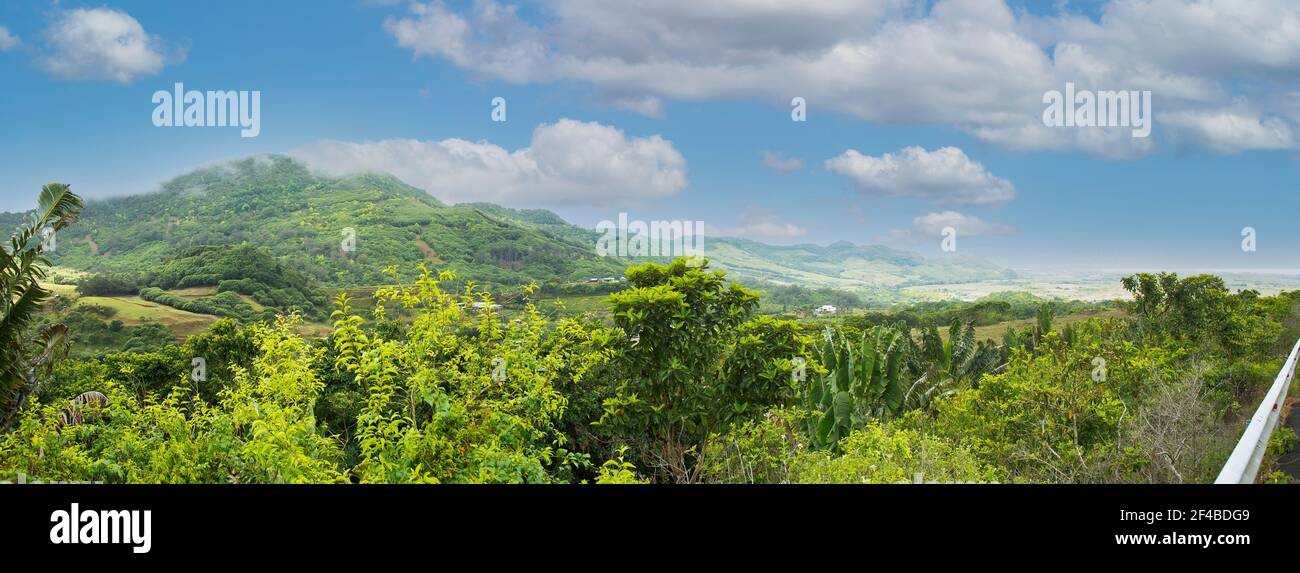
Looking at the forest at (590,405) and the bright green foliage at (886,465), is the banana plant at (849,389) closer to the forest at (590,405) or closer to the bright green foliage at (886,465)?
the forest at (590,405)

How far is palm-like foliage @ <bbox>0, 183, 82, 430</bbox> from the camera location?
802 centimetres

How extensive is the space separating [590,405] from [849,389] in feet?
17.7

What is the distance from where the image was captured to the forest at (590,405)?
4801mm

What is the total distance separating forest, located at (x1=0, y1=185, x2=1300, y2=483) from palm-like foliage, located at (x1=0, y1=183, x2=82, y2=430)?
0.9 inches

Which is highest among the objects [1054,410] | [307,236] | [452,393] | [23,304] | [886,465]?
[307,236]

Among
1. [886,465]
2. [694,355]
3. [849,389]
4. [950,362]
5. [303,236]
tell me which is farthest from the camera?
[303,236]

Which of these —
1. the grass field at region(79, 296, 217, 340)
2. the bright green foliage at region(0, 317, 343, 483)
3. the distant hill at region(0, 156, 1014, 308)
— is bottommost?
the grass field at region(79, 296, 217, 340)

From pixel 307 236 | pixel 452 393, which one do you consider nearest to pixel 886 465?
pixel 452 393

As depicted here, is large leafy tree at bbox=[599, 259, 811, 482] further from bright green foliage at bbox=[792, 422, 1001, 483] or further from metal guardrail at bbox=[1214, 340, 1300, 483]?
metal guardrail at bbox=[1214, 340, 1300, 483]

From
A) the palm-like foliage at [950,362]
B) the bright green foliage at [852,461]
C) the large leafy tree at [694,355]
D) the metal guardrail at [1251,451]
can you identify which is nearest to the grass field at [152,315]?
the palm-like foliage at [950,362]

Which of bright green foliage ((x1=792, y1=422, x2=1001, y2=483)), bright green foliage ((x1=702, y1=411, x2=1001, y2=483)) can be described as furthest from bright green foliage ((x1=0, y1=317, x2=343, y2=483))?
bright green foliage ((x1=792, y1=422, x2=1001, y2=483))

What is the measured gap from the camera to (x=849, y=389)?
1484cm

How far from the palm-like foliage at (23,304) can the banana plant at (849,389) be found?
1108 cm

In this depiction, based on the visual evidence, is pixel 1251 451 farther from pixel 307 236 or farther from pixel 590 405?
pixel 307 236
